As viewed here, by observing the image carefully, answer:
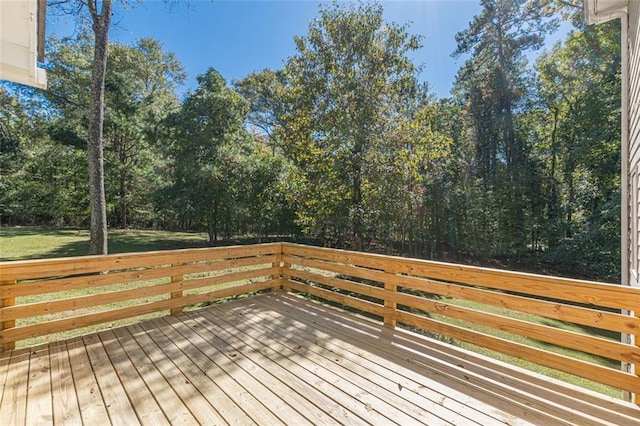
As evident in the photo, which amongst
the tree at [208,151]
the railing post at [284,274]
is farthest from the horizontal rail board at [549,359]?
the tree at [208,151]

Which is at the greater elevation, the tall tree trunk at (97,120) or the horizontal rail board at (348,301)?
the tall tree trunk at (97,120)

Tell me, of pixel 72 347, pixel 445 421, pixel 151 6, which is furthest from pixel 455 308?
pixel 151 6

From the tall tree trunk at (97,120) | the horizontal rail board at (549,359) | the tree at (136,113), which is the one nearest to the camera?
the horizontal rail board at (549,359)

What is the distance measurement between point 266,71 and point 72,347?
1894 centimetres

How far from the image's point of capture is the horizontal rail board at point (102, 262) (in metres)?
2.64

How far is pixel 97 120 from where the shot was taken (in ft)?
19.1

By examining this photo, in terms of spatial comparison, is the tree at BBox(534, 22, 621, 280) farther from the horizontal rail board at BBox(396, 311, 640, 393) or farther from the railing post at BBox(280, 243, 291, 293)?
the railing post at BBox(280, 243, 291, 293)

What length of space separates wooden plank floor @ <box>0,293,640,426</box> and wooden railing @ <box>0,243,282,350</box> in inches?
8.2

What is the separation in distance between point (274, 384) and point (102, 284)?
2.17 m

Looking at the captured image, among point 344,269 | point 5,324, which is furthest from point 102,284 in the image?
point 344,269

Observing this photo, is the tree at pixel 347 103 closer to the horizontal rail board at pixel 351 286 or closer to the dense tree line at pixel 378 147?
the dense tree line at pixel 378 147

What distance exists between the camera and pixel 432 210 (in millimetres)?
12266

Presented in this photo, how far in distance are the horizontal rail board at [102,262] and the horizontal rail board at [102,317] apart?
1.50 feet

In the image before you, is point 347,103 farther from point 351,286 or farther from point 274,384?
point 274,384
